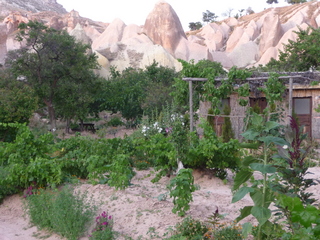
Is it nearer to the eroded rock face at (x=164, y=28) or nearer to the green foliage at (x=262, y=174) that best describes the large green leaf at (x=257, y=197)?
the green foliage at (x=262, y=174)

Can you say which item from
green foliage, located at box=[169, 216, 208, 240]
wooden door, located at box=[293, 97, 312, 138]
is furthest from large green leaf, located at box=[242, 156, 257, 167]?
wooden door, located at box=[293, 97, 312, 138]

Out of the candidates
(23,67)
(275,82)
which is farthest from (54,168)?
(23,67)

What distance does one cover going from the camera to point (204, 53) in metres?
39.7

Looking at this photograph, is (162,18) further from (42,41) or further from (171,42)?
(42,41)

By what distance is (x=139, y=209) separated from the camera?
5117 mm

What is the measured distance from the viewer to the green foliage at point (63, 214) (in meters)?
4.56

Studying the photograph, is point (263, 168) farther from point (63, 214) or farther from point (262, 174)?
point (63, 214)

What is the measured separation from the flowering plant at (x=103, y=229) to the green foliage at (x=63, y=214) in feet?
0.72

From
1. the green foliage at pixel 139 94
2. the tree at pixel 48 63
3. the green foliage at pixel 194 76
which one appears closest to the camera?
the green foliage at pixel 194 76

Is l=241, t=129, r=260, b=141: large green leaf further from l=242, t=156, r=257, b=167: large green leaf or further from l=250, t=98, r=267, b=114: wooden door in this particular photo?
l=250, t=98, r=267, b=114: wooden door

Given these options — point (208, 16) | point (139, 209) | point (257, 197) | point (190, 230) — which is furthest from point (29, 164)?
point (208, 16)

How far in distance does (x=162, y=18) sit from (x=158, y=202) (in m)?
37.3

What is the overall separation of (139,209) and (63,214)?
1.05 m

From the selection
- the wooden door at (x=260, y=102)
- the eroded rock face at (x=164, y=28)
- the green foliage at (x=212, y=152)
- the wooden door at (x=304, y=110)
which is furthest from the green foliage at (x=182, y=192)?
the eroded rock face at (x=164, y=28)
